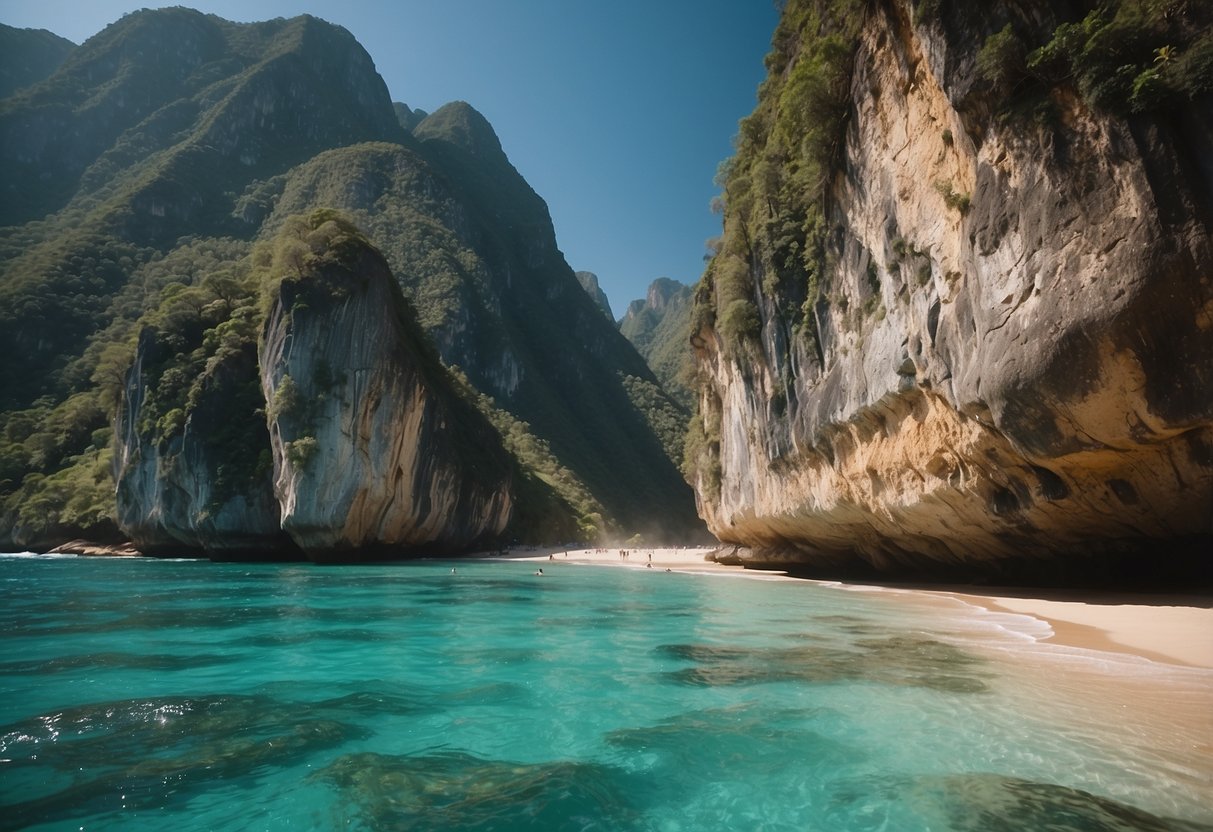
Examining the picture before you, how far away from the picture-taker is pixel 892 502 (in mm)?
15570

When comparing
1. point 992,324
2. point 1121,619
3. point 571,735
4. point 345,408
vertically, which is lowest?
point 571,735

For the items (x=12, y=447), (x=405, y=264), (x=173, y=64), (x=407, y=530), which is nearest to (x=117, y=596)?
(x=407, y=530)

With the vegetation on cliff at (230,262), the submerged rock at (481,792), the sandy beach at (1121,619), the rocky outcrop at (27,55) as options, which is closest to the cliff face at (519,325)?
the vegetation on cliff at (230,262)

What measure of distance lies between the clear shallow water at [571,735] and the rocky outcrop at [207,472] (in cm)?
2781

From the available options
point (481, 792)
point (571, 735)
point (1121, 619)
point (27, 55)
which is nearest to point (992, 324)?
point (1121, 619)

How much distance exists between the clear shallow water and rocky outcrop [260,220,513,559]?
22970 mm

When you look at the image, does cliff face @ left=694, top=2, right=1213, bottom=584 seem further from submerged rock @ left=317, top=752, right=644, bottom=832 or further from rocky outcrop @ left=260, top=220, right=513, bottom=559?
rocky outcrop @ left=260, top=220, right=513, bottom=559

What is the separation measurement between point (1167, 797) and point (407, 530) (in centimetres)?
4025

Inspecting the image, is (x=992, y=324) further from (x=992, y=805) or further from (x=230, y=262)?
(x=230, y=262)

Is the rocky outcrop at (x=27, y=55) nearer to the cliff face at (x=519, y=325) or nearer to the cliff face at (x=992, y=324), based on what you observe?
the cliff face at (x=519, y=325)

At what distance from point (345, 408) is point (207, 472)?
11.1 meters

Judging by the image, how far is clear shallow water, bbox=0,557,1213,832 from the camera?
398cm

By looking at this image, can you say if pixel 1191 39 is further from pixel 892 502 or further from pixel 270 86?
pixel 270 86

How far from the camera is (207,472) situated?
37.0 meters
